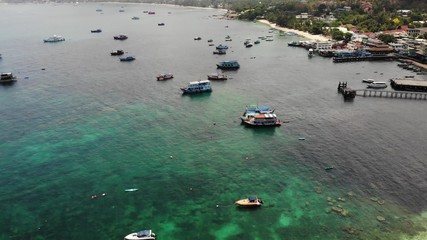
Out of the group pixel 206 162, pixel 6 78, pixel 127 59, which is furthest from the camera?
pixel 127 59

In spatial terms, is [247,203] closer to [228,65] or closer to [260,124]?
[260,124]

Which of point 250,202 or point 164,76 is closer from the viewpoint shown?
point 250,202

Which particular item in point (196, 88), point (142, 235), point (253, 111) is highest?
point (196, 88)

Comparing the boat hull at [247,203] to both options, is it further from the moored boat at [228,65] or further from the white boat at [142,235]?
the moored boat at [228,65]

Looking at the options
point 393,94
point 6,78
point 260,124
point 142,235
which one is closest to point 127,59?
point 6,78

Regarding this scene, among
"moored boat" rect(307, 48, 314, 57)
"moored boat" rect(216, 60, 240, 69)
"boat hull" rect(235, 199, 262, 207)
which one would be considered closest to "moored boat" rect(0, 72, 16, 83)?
"moored boat" rect(216, 60, 240, 69)

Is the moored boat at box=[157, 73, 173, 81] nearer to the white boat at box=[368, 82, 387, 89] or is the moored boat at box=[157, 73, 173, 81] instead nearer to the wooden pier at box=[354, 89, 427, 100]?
the wooden pier at box=[354, 89, 427, 100]

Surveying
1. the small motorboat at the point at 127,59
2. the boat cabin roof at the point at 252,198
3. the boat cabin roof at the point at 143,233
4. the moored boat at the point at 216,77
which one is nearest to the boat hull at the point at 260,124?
the boat cabin roof at the point at 252,198
